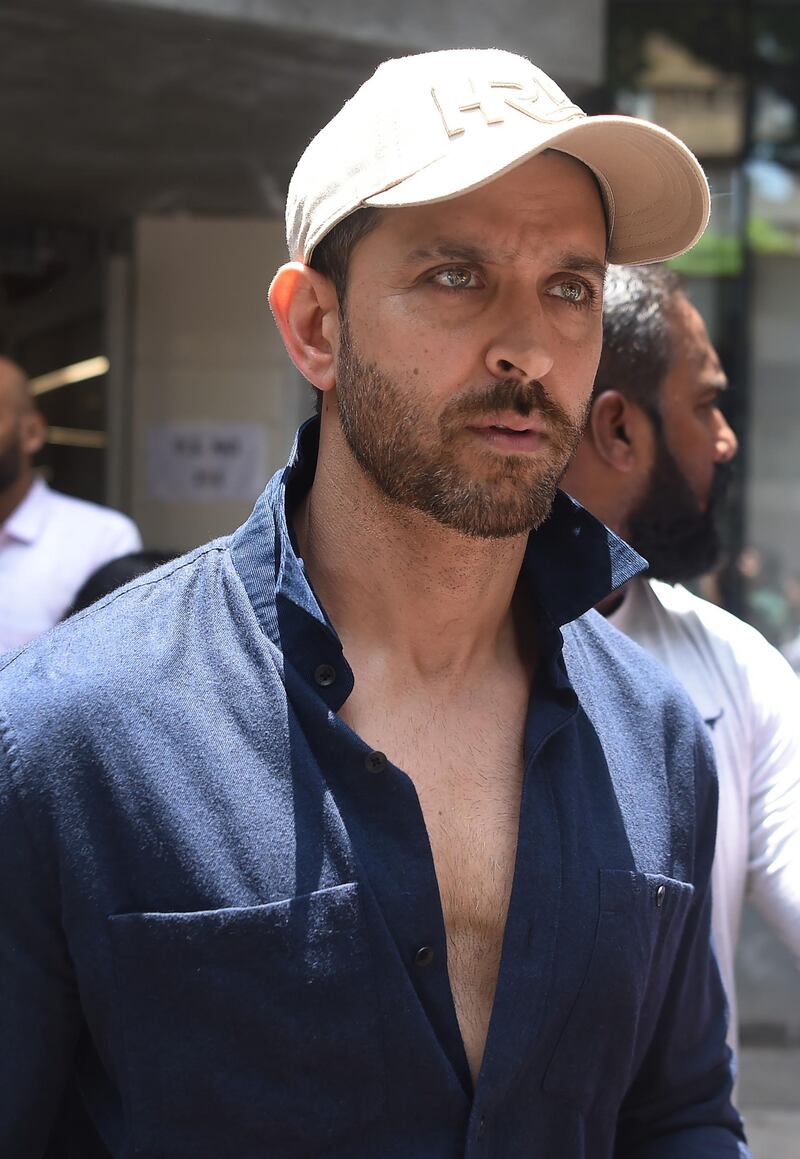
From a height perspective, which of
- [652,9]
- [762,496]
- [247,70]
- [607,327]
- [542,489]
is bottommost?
[762,496]

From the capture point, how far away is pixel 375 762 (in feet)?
5.47

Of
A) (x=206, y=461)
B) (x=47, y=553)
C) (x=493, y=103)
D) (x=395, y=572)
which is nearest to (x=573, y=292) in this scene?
(x=493, y=103)

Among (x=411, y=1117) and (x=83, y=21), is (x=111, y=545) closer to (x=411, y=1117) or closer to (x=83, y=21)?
(x=83, y=21)

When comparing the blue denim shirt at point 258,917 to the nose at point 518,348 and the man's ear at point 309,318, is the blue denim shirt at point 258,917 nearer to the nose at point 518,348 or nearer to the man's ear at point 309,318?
the man's ear at point 309,318

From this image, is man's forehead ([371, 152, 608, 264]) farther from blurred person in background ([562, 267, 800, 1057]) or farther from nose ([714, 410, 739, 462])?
nose ([714, 410, 739, 462])

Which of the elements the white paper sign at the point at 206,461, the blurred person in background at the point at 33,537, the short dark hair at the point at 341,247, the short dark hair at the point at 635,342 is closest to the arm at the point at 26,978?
the short dark hair at the point at 341,247

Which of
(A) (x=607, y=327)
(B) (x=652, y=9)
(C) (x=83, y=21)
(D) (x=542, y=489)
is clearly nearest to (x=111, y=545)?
(C) (x=83, y=21)

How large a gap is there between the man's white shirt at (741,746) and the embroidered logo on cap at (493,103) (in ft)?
3.46

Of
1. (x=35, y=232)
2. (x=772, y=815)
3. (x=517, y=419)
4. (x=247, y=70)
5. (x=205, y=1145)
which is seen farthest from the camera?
(x=35, y=232)

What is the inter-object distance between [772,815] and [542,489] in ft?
3.11

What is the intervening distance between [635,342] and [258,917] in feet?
5.44

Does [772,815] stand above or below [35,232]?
below

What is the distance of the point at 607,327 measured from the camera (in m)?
2.82

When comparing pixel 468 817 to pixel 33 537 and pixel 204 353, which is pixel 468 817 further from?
pixel 204 353
